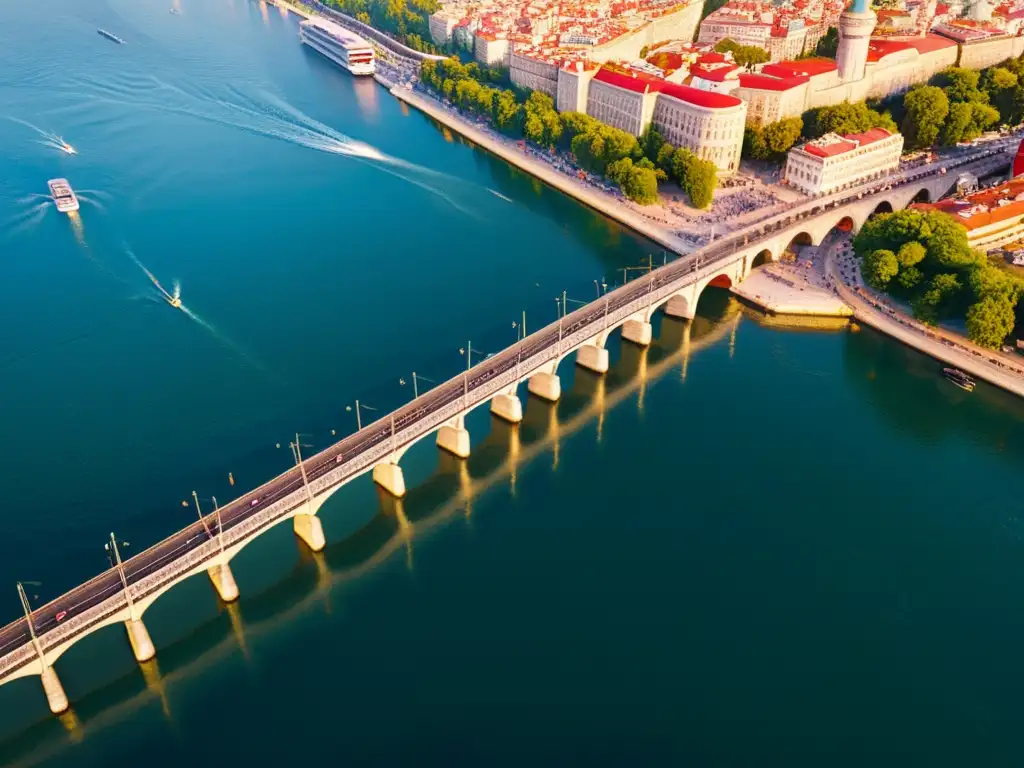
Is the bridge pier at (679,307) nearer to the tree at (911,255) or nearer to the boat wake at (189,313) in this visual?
the tree at (911,255)

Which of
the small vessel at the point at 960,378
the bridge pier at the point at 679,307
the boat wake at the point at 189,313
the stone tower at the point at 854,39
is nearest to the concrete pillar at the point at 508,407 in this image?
the boat wake at the point at 189,313

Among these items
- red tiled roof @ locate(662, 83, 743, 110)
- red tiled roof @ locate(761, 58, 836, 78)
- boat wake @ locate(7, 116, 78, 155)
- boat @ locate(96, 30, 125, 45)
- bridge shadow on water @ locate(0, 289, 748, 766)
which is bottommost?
bridge shadow on water @ locate(0, 289, 748, 766)

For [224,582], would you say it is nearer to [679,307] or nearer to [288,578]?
[288,578]

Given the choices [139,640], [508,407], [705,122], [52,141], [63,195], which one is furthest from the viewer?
[52,141]

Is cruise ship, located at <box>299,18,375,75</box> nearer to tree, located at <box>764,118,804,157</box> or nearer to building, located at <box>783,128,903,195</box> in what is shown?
tree, located at <box>764,118,804,157</box>

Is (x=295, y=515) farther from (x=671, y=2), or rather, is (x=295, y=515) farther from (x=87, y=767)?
(x=671, y=2)

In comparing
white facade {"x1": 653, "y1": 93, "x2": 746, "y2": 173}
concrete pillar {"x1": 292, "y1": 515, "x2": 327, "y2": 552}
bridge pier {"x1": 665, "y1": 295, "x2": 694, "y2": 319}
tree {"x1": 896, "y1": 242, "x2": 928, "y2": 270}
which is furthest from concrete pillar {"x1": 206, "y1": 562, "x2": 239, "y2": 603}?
white facade {"x1": 653, "y1": 93, "x2": 746, "y2": 173}

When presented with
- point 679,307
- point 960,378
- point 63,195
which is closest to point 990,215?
point 960,378
